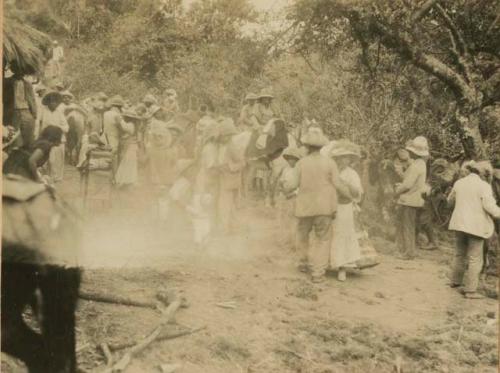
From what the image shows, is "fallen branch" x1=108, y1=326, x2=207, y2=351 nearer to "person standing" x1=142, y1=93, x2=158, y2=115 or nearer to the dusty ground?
the dusty ground

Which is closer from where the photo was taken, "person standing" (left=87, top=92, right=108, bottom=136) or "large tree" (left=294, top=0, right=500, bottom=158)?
"person standing" (left=87, top=92, right=108, bottom=136)

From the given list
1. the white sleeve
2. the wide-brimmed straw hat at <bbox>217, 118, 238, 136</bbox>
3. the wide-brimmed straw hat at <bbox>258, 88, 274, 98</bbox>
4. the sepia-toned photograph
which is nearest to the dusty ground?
the sepia-toned photograph

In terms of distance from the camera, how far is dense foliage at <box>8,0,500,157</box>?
463 centimetres

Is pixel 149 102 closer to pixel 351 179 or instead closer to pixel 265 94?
pixel 265 94

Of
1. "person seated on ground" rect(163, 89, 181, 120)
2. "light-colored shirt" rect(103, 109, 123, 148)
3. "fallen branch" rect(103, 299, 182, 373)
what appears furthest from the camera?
"light-colored shirt" rect(103, 109, 123, 148)

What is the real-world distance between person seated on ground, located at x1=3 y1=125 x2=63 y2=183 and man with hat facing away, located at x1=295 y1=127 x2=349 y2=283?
83.9 inches

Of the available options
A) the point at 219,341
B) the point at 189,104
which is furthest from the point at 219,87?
the point at 219,341

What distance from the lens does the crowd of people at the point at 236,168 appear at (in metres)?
4.73

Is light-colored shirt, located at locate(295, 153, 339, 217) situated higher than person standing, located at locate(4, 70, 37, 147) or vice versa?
person standing, located at locate(4, 70, 37, 147)

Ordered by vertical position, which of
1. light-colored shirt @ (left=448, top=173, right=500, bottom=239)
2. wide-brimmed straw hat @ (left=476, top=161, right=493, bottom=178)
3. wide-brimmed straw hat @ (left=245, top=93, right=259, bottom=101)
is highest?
wide-brimmed straw hat @ (left=245, top=93, right=259, bottom=101)

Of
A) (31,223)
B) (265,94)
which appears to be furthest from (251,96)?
(31,223)

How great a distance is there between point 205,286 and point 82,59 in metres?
1.89

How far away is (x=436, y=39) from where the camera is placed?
5715 mm

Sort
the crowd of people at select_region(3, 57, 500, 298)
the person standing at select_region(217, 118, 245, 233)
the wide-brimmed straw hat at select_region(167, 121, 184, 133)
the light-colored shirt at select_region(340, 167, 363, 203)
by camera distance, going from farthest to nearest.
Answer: the wide-brimmed straw hat at select_region(167, 121, 184, 133)
the person standing at select_region(217, 118, 245, 233)
the light-colored shirt at select_region(340, 167, 363, 203)
the crowd of people at select_region(3, 57, 500, 298)
